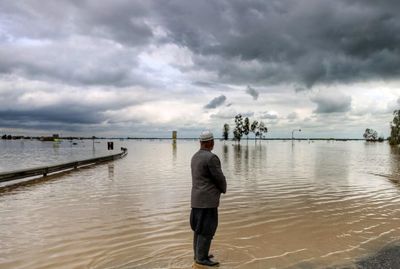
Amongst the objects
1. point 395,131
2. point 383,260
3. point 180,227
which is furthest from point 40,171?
point 395,131

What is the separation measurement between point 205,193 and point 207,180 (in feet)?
0.71

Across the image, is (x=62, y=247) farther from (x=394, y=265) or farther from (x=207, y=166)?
(x=394, y=265)

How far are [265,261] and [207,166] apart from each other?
2101mm

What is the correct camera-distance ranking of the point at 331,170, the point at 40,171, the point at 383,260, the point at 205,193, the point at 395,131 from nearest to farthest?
1. the point at 205,193
2. the point at 383,260
3. the point at 40,171
4. the point at 331,170
5. the point at 395,131

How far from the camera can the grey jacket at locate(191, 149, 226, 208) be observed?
5.79 metres

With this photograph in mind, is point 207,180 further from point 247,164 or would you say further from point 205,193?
point 247,164

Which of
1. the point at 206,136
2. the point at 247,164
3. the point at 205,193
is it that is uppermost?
the point at 206,136

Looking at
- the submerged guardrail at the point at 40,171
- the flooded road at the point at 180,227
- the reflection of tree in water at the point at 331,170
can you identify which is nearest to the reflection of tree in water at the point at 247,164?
the reflection of tree in water at the point at 331,170

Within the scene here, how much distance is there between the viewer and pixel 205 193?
583 cm

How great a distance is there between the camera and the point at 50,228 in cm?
873

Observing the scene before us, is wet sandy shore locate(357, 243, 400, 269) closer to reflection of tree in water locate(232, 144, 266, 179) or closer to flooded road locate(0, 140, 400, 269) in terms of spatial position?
flooded road locate(0, 140, 400, 269)

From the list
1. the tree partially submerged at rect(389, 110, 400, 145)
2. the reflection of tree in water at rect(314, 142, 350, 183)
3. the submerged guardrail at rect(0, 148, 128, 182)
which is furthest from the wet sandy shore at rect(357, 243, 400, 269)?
the tree partially submerged at rect(389, 110, 400, 145)

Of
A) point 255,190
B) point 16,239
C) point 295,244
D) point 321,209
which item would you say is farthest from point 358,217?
point 16,239

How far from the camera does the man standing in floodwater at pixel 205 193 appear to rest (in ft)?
19.1
